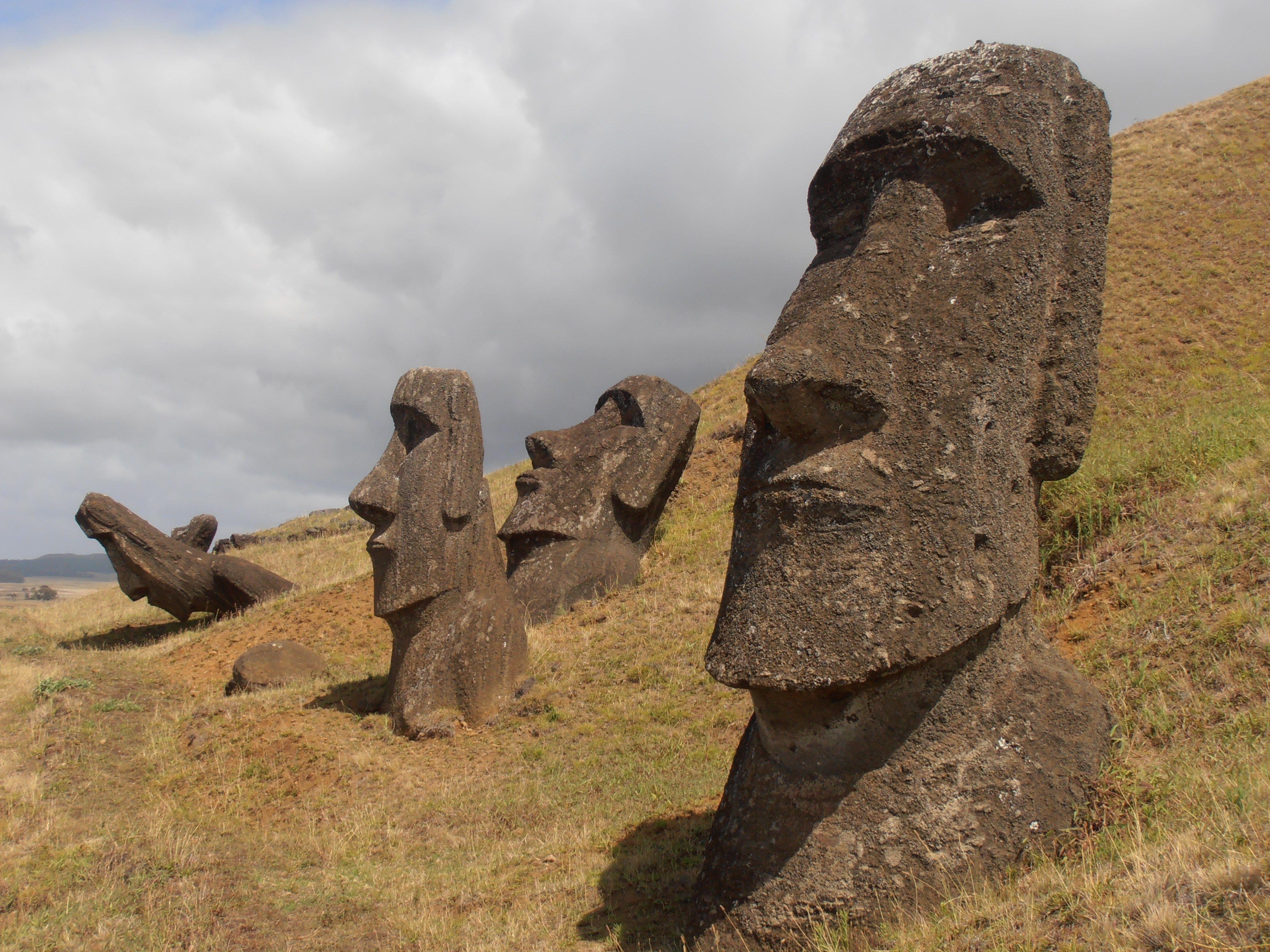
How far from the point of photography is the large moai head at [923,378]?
3.68m

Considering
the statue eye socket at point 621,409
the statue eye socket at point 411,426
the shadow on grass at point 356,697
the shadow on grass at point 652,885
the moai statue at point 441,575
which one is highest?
the statue eye socket at point 621,409

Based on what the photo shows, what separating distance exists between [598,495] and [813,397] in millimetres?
9502

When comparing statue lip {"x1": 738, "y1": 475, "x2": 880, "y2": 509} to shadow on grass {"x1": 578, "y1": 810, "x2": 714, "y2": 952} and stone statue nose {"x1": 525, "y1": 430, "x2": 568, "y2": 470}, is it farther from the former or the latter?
stone statue nose {"x1": 525, "y1": 430, "x2": 568, "y2": 470}

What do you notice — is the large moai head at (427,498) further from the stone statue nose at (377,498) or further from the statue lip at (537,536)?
the statue lip at (537,536)

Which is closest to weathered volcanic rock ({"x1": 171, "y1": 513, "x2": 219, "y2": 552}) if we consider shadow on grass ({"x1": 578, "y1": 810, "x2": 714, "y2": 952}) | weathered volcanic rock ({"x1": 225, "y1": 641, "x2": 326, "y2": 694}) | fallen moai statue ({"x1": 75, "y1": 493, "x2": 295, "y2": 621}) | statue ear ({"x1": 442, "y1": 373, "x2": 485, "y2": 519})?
fallen moai statue ({"x1": 75, "y1": 493, "x2": 295, "y2": 621})

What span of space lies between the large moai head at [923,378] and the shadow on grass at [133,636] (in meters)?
13.5

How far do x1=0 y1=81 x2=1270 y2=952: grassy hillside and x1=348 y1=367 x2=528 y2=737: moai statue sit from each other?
1.30ft

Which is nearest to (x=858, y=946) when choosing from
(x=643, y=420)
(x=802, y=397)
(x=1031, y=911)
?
(x=1031, y=911)

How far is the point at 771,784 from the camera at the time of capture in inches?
156

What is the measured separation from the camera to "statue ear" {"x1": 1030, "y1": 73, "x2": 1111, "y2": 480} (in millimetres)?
4250

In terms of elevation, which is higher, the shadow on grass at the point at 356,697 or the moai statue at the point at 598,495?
the moai statue at the point at 598,495

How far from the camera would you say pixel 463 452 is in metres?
9.49

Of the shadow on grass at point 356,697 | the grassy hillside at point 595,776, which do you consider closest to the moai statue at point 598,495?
the grassy hillside at point 595,776

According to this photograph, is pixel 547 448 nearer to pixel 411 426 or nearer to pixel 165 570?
pixel 411 426
